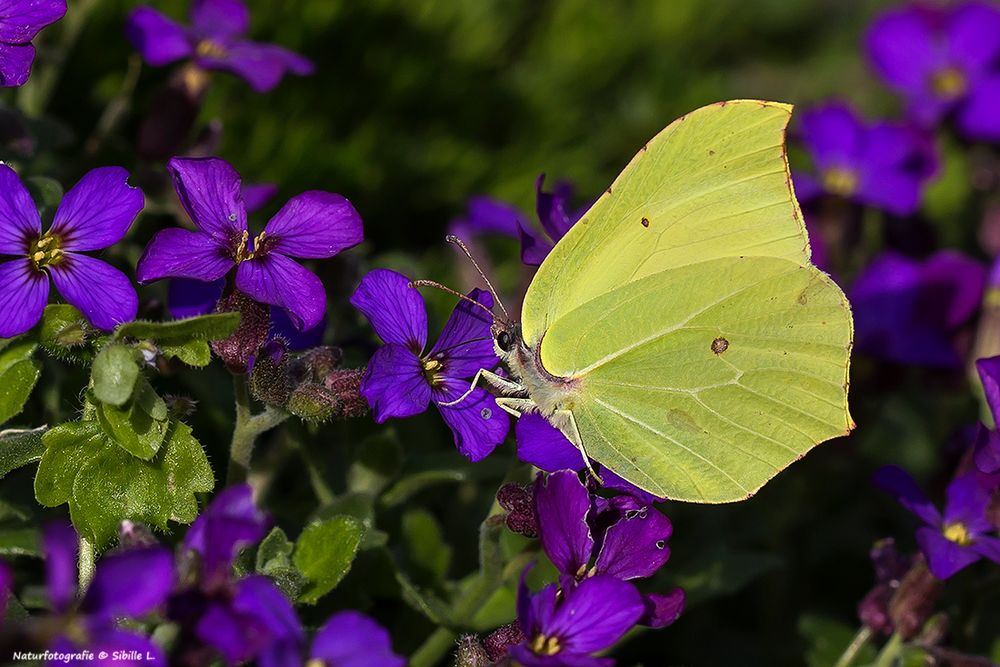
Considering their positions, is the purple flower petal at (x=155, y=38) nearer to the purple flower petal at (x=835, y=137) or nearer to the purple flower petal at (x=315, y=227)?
the purple flower petal at (x=315, y=227)

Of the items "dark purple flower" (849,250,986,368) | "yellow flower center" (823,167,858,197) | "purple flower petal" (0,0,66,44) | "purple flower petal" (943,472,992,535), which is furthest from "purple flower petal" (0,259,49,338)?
"yellow flower center" (823,167,858,197)

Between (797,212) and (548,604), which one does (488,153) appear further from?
(548,604)

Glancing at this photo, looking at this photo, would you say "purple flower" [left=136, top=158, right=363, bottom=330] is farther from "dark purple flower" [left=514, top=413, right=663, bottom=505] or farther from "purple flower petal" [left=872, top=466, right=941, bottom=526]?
"purple flower petal" [left=872, top=466, right=941, bottom=526]

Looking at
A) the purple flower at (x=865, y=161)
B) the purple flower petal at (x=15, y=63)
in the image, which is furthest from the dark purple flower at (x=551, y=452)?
the purple flower at (x=865, y=161)

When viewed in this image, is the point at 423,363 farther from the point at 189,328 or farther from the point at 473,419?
the point at 189,328

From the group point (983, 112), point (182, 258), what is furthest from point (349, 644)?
point (983, 112)
